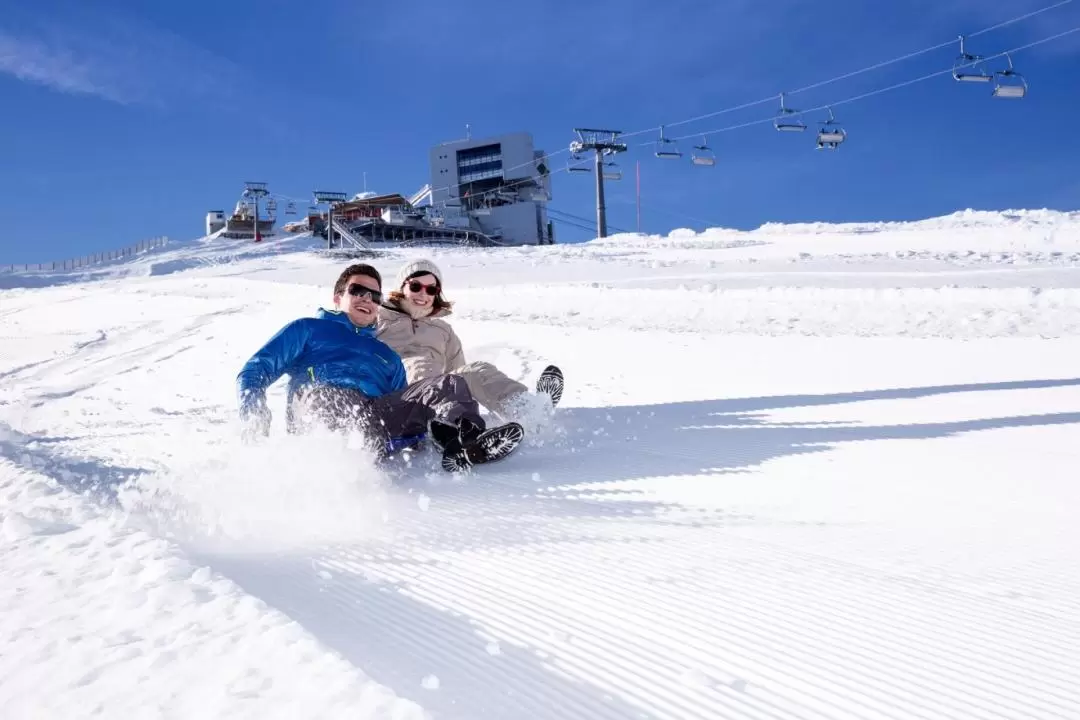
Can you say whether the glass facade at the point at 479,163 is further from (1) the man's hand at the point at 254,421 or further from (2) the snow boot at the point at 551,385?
(1) the man's hand at the point at 254,421

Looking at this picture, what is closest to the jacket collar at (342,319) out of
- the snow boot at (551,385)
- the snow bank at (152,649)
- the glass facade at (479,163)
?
the snow boot at (551,385)

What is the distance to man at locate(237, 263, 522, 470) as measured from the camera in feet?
12.2

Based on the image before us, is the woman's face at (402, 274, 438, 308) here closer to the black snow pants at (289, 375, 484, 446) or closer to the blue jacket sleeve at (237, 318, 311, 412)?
the blue jacket sleeve at (237, 318, 311, 412)

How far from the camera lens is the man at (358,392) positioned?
12.2 feet

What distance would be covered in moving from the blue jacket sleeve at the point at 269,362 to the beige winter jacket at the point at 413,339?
951 mm

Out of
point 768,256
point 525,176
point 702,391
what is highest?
point 525,176

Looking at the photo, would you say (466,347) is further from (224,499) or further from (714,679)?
(714,679)

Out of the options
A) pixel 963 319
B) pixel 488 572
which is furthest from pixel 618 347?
pixel 488 572

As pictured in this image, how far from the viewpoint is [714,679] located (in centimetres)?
152

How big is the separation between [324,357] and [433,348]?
1.07 metres

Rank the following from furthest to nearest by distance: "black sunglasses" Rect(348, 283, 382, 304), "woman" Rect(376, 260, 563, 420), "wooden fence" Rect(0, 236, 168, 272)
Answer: "wooden fence" Rect(0, 236, 168, 272)
"woman" Rect(376, 260, 563, 420)
"black sunglasses" Rect(348, 283, 382, 304)

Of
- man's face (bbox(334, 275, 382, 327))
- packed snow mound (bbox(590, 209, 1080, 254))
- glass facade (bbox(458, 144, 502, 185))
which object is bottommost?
man's face (bbox(334, 275, 382, 327))

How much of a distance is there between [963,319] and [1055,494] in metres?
7.40

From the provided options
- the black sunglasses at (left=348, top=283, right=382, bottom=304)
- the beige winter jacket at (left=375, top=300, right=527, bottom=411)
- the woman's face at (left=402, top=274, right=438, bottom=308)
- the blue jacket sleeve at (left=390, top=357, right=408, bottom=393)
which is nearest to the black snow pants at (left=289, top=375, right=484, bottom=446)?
the blue jacket sleeve at (left=390, top=357, right=408, bottom=393)
